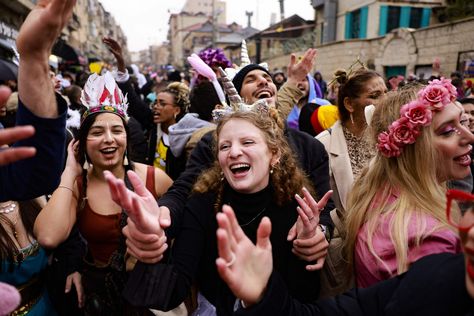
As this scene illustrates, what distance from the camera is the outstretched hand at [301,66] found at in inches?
124

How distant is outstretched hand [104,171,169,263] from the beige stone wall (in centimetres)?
1262

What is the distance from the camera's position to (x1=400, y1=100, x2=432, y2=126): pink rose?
1.65 m

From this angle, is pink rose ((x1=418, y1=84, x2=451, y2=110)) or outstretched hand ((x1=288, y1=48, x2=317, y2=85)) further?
outstretched hand ((x1=288, y1=48, x2=317, y2=85))

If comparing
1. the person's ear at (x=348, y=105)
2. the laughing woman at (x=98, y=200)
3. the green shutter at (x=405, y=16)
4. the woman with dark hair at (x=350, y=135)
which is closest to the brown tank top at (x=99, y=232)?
the laughing woman at (x=98, y=200)

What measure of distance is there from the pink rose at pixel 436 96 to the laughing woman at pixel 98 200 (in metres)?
1.72

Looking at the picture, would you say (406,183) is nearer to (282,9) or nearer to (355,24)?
(355,24)

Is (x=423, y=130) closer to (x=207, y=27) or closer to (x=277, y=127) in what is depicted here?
(x=277, y=127)

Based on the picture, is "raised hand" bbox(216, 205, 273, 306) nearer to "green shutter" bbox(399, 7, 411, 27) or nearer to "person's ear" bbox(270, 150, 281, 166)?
"person's ear" bbox(270, 150, 281, 166)

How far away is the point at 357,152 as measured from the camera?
2.82 metres

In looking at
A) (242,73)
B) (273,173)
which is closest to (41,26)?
(273,173)

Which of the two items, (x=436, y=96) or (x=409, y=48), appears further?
(x=409, y=48)

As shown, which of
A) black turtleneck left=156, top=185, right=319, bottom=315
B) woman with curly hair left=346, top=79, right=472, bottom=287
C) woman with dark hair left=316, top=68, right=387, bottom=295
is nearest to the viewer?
woman with curly hair left=346, top=79, right=472, bottom=287

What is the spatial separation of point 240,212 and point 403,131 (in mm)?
888

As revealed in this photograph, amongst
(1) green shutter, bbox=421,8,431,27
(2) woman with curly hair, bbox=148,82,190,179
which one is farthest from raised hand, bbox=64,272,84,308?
(1) green shutter, bbox=421,8,431,27
